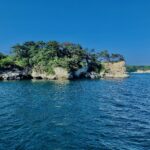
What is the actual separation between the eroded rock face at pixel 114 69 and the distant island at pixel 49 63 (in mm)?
1275

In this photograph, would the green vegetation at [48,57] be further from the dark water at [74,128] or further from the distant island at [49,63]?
the dark water at [74,128]

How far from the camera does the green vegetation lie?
111875mm

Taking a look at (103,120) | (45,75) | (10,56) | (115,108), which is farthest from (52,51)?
(103,120)

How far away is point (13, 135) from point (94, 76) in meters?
106

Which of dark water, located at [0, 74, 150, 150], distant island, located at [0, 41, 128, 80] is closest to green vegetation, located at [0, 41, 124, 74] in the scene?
distant island, located at [0, 41, 128, 80]

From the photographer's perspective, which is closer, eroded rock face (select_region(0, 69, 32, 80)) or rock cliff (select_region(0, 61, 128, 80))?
eroded rock face (select_region(0, 69, 32, 80))

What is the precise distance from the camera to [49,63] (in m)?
113

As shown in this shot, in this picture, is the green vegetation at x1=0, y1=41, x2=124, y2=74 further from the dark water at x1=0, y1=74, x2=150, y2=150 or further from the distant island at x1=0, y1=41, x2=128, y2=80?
the dark water at x1=0, y1=74, x2=150, y2=150

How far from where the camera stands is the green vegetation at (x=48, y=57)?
4405 inches

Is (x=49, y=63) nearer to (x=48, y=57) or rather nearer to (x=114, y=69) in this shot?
(x=48, y=57)

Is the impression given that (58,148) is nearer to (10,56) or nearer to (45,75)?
(45,75)

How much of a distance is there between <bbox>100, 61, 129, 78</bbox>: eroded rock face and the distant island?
4.18 feet

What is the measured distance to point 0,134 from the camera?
21453mm

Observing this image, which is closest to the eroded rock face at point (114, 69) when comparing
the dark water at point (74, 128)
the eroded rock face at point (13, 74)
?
the eroded rock face at point (13, 74)
